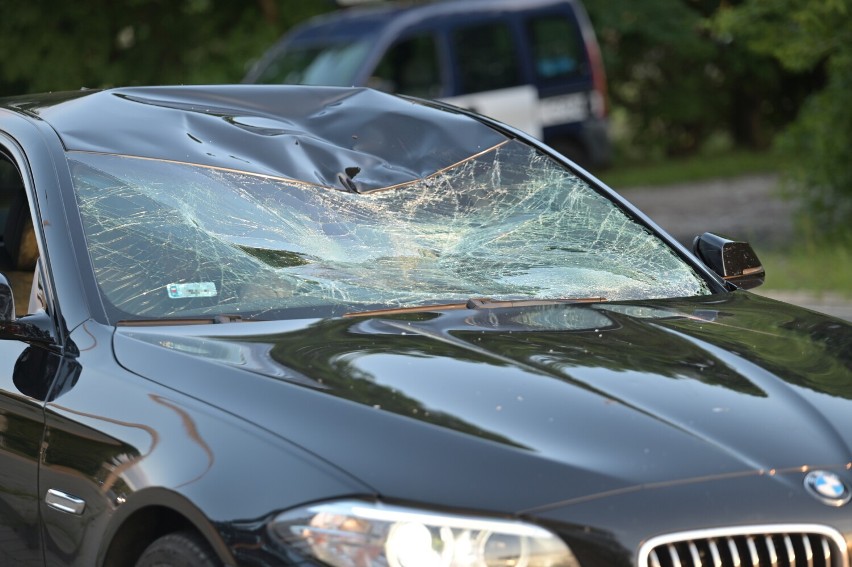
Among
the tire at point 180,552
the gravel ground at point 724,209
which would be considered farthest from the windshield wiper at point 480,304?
the gravel ground at point 724,209

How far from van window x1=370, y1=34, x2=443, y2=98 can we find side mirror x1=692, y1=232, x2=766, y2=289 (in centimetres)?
1189

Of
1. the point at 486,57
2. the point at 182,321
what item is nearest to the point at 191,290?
the point at 182,321

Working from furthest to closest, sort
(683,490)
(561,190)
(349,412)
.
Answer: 1. (561,190)
2. (349,412)
3. (683,490)

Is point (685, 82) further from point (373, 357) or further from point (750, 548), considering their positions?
point (750, 548)

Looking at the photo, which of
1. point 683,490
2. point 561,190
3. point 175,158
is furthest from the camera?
point 561,190

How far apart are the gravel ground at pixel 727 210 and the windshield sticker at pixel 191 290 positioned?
7.40 metres

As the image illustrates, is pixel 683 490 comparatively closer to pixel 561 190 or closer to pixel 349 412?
pixel 349 412

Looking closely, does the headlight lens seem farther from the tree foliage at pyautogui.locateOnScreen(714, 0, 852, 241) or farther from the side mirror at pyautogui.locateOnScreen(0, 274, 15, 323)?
the tree foliage at pyautogui.locateOnScreen(714, 0, 852, 241)

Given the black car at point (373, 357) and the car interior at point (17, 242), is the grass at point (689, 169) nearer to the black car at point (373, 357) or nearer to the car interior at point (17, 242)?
the car interior at point (17, 242)

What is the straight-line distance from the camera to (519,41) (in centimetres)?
1747

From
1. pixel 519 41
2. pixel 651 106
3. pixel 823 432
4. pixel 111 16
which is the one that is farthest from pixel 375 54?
pixel 823 432

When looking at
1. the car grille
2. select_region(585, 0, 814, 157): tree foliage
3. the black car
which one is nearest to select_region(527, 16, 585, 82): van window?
select_region(585, 0, 814, 157): tree foliage

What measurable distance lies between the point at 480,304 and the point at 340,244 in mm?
407

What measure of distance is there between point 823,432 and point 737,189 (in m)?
18.5
